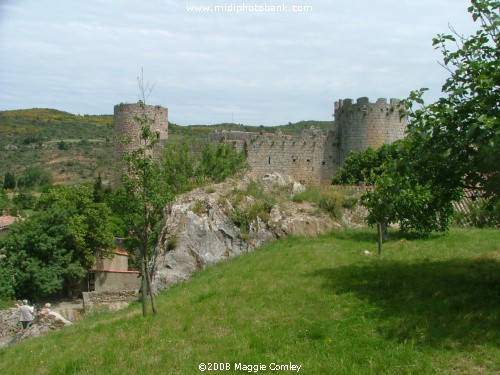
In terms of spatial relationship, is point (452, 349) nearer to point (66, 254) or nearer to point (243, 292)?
point (243, 292)

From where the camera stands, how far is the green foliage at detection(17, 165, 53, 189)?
63.6m

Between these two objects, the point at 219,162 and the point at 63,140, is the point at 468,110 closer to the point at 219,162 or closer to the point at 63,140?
the point at 219,162

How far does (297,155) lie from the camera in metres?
35.9

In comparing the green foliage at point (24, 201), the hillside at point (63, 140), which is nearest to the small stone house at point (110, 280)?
the green foliage at point (24, 201)

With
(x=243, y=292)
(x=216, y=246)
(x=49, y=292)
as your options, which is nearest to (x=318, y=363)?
(x=243, y=292)

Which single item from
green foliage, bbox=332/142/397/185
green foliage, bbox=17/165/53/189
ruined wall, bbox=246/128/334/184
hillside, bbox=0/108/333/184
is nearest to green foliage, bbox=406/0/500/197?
green foliage, bbox=332/142/397/185

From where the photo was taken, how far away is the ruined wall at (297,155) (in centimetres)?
3506

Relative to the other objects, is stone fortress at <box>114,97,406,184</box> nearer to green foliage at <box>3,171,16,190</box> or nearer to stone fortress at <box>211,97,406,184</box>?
stone fortress at <box>211,97,406,184</box>

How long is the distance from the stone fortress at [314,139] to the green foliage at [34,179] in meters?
35.6

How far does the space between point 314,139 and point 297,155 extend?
5.55ft

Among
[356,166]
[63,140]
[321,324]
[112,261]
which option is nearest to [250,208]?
[321,324]

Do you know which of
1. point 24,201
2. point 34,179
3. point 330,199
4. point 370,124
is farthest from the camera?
point 34,179

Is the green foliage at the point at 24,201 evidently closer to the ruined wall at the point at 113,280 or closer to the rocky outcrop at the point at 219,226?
the ruined wall at the point at 113,280

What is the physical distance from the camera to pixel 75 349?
8531 mm
